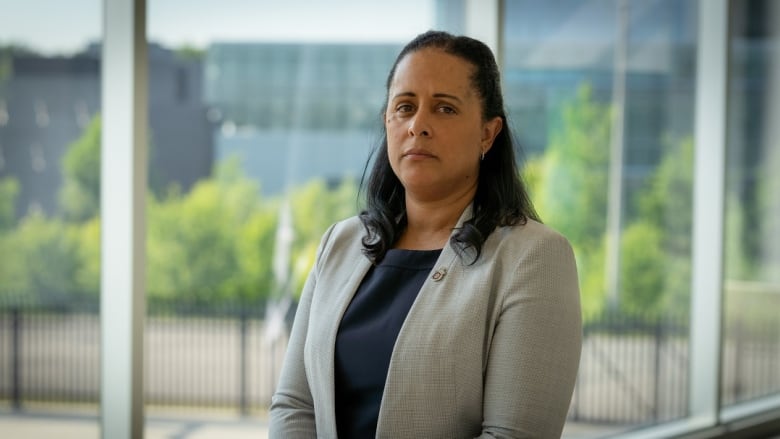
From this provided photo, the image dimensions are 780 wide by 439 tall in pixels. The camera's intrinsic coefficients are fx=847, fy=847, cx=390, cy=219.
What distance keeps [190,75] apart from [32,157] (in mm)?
823

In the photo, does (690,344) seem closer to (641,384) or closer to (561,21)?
(641,384)

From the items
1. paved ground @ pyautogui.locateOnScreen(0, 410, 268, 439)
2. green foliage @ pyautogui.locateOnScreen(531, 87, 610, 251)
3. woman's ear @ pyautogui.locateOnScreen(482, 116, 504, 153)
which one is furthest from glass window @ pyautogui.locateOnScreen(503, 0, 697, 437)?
woman's ear @ pyautogui.locateOnScreen(482, 116, 504, 153)

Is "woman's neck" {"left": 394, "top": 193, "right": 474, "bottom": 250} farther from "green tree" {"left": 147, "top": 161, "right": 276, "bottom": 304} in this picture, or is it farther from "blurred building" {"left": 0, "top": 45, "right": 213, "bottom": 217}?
"green tree" {"left": 147, "top": 161, "right": 276, "bottom": 304}

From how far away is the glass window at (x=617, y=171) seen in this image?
3.77 meters

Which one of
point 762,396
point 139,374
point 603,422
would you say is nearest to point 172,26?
point 139,374

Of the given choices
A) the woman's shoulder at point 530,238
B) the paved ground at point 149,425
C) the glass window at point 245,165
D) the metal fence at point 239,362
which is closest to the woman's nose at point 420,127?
the woman's shoulder at point 530,238

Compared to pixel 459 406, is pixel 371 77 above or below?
above

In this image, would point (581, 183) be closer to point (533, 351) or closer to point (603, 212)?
point (603, 212)

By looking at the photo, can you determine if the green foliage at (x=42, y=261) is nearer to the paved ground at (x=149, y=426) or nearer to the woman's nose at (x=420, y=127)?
the paved ground at (x=149, y=426)

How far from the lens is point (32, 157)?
2.39 meters

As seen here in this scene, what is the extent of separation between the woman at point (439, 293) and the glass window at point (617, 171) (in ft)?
6.27

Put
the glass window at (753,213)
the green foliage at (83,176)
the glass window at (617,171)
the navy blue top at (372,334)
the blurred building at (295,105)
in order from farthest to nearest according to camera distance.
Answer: the glass window at (753,213) < the glass window at (617,171) < the blurred building at (295,105) < the green foliage at (83,176) < the navy blue top at (372,334)

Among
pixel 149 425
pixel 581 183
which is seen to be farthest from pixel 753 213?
pixel 149 425

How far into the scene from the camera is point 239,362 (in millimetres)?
3145
